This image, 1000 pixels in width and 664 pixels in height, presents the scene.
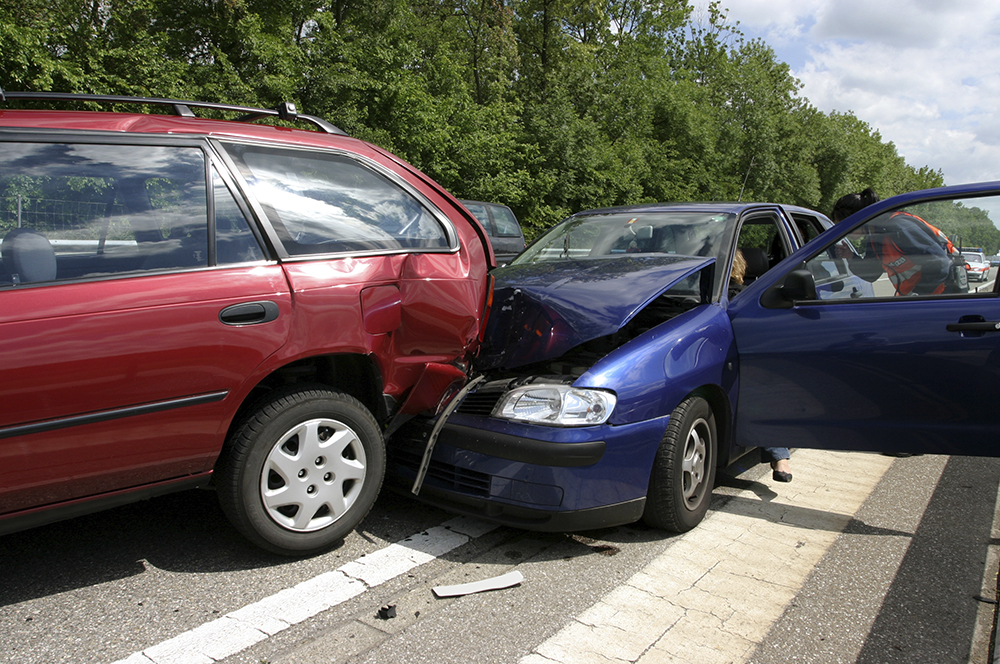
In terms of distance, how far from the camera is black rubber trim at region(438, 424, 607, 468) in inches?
127

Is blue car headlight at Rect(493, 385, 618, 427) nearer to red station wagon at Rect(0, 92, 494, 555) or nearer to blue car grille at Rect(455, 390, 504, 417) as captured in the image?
blue car grille at Rect(455, 390, 504, 417)

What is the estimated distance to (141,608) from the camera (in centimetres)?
278

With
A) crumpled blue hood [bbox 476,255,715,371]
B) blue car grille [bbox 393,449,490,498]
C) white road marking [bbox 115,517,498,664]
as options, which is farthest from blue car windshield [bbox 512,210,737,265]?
white road marking [bbox 115,517,498,664]

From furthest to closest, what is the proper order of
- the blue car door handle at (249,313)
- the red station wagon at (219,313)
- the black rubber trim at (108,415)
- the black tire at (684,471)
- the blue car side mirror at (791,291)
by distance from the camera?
the blue car side mirror at (791,291), the black tire at (684,471), the blue car door handle at (249,313), the red station wagon at (219,313), the black rubber trim at (108,415)

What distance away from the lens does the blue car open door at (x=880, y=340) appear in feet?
11.3

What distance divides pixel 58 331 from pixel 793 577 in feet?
9.71

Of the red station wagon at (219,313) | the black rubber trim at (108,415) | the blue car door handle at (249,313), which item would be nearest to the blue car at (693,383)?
the red station wagon at (219,313)

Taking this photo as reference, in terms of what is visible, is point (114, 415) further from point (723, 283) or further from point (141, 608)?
Result: point (723, 283)

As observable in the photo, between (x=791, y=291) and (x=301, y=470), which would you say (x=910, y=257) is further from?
(x=301, y=470)

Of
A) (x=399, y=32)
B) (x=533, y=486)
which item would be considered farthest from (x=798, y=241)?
(x=399, y=32)

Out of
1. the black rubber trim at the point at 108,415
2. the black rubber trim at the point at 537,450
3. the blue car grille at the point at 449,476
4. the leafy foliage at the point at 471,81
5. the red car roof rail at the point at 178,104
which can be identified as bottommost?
the blue car grille at the point at 449,476

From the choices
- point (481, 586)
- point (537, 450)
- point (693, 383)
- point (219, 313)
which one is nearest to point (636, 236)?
point (693, 383)

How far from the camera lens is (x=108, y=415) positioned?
263 centimetres

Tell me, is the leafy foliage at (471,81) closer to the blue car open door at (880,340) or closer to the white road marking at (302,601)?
the blue car open door at (880,340)
